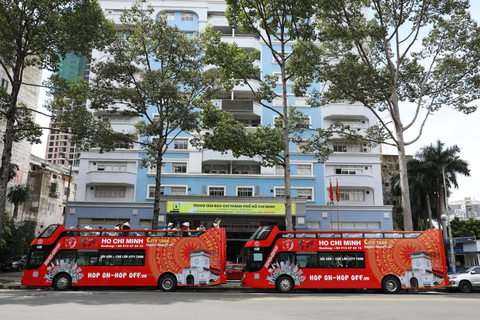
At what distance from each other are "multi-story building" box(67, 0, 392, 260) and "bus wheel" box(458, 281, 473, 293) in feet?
40.9

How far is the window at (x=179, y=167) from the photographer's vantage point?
3362cm

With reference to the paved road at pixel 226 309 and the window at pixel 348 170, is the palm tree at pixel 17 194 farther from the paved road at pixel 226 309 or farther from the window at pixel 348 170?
the paved road at pixel 226 309

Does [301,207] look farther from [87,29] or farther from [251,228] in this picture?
[87,29]

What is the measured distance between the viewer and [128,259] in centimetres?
1692

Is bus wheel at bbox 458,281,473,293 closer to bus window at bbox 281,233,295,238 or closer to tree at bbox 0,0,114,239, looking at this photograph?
bus window at bbox 281,233,295,238

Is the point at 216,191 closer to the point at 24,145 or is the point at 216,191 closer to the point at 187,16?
the point at 187,16

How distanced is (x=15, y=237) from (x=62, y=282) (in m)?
27.8

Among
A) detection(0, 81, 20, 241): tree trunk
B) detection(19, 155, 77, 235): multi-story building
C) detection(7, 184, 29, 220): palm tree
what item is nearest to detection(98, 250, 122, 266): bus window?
detection(0, 81, 20, 241): tree trunk

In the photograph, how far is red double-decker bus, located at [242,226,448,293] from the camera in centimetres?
1683

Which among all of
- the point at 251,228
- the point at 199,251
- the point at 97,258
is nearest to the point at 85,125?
the point at 97,258

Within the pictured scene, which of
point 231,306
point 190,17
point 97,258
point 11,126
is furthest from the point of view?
point 190,17

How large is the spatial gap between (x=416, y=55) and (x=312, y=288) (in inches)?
560

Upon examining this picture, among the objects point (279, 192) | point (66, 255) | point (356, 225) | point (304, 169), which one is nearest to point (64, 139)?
point (279, 192)

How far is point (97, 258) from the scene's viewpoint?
16922 mm
